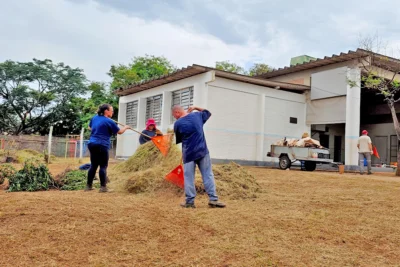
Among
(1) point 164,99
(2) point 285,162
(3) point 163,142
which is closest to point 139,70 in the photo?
(1) point 164,99

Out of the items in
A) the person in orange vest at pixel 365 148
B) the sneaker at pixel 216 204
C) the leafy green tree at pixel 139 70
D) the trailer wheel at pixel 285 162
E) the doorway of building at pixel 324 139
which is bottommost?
the sneaker at pixel 216 204

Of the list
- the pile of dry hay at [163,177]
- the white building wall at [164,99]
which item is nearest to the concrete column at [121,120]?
the white building wall at [164,99]

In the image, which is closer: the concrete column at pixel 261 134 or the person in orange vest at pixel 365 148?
the person in orange vest at pixel 365 148

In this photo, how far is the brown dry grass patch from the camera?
3160mm

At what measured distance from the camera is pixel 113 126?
264 inches

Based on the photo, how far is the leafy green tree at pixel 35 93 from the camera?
36.8m

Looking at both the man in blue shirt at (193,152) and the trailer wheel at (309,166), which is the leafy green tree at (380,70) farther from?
the man in blue shirt at (193,152)

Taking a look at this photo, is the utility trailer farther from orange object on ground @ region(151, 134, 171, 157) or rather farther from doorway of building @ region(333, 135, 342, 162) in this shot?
orange object on ground @ region(151, 134, 171, 157)

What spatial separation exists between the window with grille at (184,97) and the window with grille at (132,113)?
356 centimetres

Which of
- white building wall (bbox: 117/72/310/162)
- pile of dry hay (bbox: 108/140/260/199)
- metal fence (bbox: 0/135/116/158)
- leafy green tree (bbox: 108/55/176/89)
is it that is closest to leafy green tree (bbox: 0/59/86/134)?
leafy green tree (bbox: 108/55/176/89)

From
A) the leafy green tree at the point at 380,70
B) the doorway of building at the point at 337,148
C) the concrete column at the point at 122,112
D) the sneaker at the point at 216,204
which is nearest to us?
the sneaker at the point at 216,204

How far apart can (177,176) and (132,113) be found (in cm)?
1498

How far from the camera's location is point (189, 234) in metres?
3.79

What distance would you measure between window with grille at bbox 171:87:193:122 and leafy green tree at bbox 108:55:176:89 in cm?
1382
